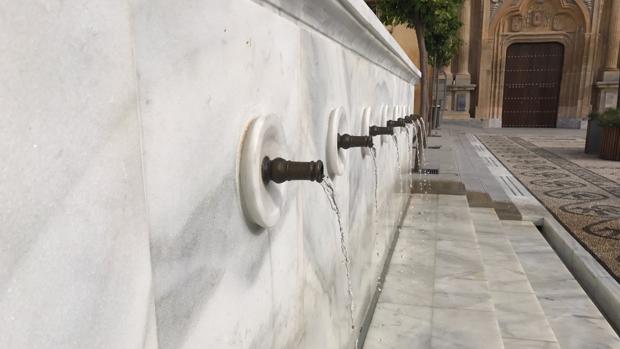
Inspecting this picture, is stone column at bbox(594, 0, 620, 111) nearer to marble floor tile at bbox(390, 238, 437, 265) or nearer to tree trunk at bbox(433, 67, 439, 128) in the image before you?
tree trunk at bbox(433, 67, 439, 128)

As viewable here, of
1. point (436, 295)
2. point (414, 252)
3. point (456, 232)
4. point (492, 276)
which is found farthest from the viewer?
point (456, 232)

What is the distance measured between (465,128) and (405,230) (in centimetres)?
1355

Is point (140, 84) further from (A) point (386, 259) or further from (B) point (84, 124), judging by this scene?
(A) point (386, 259)

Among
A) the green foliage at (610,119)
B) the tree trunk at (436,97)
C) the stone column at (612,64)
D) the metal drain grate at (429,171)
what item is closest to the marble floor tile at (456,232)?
the metal drain grate at (429,171)

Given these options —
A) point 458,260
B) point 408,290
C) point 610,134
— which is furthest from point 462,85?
point 408,290

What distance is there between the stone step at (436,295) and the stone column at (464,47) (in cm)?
1434

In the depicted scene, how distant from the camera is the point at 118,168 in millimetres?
458

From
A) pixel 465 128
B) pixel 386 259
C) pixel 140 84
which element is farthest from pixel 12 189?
pixel 465 128

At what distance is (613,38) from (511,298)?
16488 mm

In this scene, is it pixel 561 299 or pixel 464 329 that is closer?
pixel 464 329

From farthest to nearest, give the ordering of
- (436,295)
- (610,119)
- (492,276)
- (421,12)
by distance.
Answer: (610,119)
(421,12)
(492,276)
(436,295)

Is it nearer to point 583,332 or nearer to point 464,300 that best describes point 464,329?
point 464,300

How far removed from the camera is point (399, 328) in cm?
200

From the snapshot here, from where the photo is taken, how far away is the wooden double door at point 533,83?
663 inches
